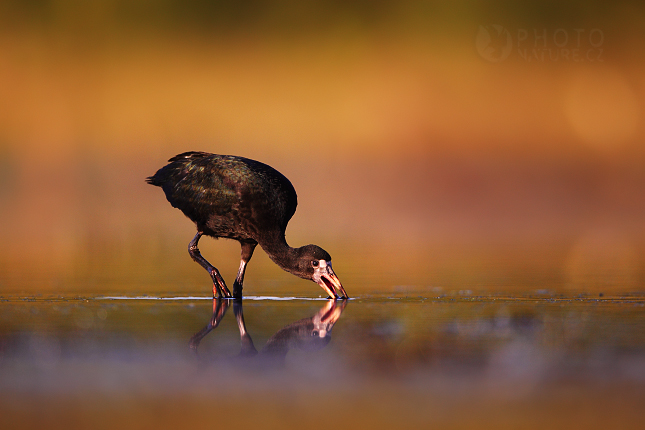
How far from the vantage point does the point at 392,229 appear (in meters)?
25.5

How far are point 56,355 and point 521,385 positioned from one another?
8.57 ft

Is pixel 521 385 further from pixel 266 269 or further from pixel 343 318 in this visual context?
pixel 266 269

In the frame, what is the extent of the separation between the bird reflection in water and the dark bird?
1044 mm

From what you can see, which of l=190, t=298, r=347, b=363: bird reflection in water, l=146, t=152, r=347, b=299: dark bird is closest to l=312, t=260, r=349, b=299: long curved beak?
l=146, t=152, r=347, b=299: dark bird

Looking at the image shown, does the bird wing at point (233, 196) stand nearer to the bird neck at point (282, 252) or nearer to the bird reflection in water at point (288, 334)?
the bird neck at point (282, 252)

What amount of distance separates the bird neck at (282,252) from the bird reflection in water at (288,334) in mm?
1126

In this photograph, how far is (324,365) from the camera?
17.0 feet

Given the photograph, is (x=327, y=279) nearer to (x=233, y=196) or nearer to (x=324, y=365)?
(x=233, y=196)

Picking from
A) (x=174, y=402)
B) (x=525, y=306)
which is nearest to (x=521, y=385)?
(x=174, y=402)

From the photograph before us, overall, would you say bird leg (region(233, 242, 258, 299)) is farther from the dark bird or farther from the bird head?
the bird head

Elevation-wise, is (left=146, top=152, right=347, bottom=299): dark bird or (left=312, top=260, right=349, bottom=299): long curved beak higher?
(left=146, top=152, right=347, bottom=299): dark bird

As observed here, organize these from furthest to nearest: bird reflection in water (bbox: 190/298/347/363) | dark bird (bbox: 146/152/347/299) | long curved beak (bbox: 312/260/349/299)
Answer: dark bird (bbox: 146/152/347/299) → long curved beak (bbox: 312/260/349/299) → bird reflection in water (bbox: 190/298/347/363)

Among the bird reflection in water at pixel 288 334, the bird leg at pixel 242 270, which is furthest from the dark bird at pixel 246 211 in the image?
the bird reflection in water at pixel 288 334

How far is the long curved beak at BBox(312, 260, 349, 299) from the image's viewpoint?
8.84 m
